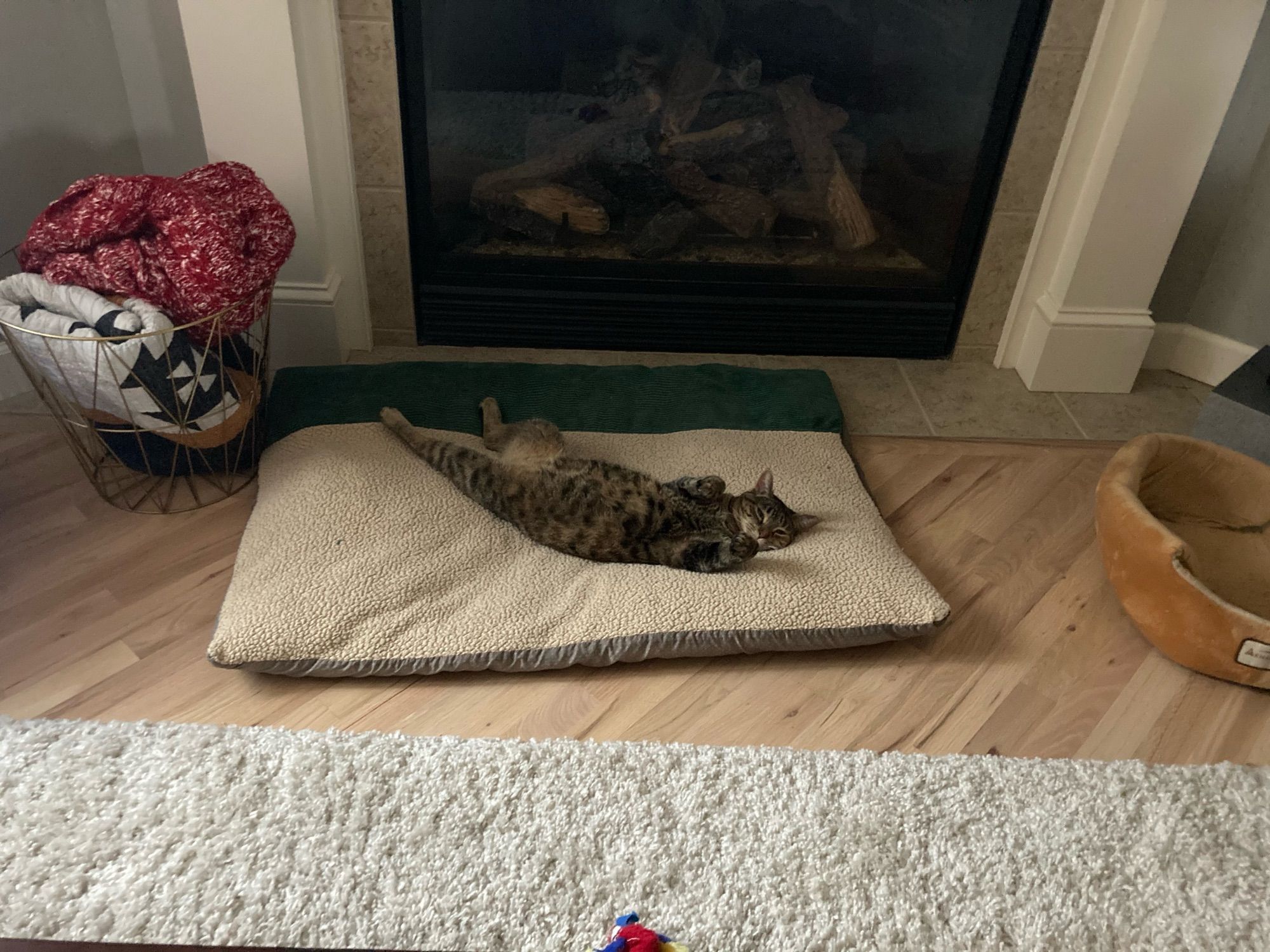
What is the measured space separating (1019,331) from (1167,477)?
0.67m

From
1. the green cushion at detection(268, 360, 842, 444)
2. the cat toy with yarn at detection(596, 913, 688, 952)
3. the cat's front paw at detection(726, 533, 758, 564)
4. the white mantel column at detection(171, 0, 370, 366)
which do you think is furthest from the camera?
the green cushion at detection(268, 360, 842, 444)

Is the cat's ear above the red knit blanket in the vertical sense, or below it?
below

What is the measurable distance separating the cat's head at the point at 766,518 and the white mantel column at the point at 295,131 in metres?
1.04

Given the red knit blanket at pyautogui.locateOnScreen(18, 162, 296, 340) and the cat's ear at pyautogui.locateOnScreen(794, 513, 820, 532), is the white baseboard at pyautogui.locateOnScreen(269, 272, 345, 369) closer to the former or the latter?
the red knit blanket at pyautogui.locateOnScreen(18, 162, 296, 340)

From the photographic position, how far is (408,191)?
6.68 feet

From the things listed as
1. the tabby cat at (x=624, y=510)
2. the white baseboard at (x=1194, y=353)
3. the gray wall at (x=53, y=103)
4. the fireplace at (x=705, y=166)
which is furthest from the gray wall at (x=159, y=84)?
the white baseboard at (x=1194, y=353)

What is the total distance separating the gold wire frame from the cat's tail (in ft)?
0.87

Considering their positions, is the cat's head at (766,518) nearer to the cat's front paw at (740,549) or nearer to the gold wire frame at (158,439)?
the cat's front paw at (740,549)

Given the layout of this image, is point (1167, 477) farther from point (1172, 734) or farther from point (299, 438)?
point (299, 438)

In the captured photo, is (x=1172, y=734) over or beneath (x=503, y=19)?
beneath

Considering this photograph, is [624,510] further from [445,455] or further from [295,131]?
[295,131]

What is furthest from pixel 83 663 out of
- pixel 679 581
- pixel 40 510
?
pixel 679 581

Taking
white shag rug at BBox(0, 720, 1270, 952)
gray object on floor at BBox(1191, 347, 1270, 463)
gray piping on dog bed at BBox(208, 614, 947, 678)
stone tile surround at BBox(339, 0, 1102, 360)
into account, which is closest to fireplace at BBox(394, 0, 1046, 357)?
stone tile surround at BBox(339, 0, 1102, 360)

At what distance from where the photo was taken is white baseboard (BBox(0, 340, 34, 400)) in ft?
6.29
